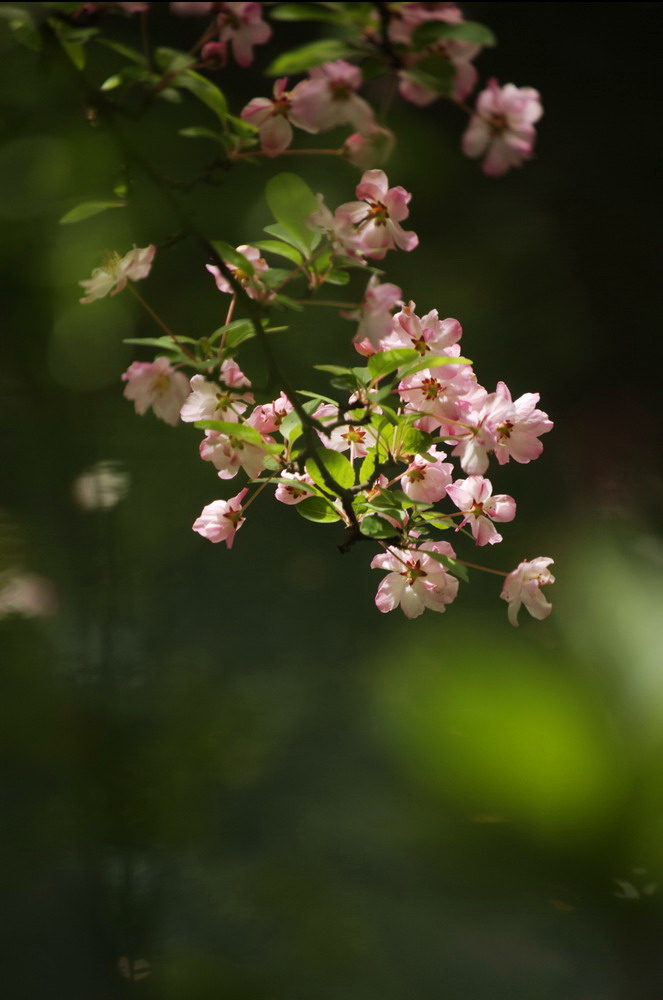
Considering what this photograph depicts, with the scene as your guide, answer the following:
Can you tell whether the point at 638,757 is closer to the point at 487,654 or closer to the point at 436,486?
the point at 487,654

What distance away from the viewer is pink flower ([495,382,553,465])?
0.53 metres

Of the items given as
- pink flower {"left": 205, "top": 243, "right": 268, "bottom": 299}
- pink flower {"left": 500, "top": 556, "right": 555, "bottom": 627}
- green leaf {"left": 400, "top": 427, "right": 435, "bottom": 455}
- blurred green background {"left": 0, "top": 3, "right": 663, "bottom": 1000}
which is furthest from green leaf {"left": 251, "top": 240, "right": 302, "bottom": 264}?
blurred green background {"left": 0, "top": 3, "right": 663, "bottom": 1000}

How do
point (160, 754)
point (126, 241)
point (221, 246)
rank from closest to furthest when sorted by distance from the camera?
point (221, 246) < point (126, 241) < point (160, 754)

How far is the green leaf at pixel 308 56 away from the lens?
0.38 meters

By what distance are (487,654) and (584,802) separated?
0.60 ft

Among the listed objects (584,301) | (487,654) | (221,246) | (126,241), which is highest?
(221,246)

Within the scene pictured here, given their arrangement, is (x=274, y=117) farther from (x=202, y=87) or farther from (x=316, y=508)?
(x=316, y=508)

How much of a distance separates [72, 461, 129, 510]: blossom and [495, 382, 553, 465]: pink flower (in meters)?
0.50

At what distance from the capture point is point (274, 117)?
0.47 metres

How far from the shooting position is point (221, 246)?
48 cm

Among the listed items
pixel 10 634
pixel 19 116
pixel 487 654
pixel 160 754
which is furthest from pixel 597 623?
pixel 19 116

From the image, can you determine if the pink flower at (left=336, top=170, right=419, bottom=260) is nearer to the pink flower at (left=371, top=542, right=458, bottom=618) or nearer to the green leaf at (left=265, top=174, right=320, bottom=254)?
the green leaf at (left=265, top=174, right=320, bottom=254)

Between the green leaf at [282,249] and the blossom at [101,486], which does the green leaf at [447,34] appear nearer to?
the green leaf at [282,249]

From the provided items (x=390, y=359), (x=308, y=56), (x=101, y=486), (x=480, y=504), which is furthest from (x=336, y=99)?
(x=101, y=486)
